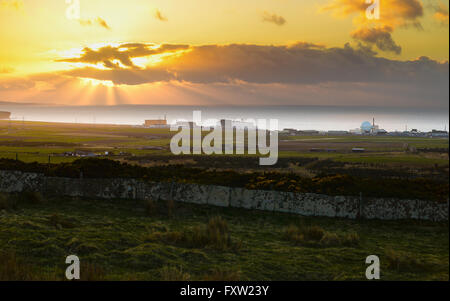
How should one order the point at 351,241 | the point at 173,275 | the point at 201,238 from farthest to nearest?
the point at 351,241
the point at 201,238
the point at 173,275

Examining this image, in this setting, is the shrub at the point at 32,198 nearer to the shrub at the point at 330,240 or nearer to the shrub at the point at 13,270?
the shrub at the point at 13,270

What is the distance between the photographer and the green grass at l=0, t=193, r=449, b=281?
447 inches

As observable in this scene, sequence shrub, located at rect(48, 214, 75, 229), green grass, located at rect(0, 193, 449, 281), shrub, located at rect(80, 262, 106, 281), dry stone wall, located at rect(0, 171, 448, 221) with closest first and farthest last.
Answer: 1. shrub, located at rect(80, 262, 106, 281)
2. green grass, located at rect(0, 193, 449, 281)
3. shrub, located at rect(48, 214, 75, 229)
4. dry stone wall, located at rect(0, 171, 448, 221)

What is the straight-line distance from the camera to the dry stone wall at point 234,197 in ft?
62.8

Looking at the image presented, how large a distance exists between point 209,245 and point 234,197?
7.17 meters

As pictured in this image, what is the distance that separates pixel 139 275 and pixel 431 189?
52.4 feet

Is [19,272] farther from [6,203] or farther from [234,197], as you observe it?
[234,197]

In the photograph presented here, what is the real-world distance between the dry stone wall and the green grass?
64 centimetres

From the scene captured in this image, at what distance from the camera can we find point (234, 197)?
2109cm

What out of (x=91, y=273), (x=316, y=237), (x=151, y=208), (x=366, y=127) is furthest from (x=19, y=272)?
(x=366, y=127)

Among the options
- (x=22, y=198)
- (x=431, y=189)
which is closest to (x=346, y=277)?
(x=431, y=189)

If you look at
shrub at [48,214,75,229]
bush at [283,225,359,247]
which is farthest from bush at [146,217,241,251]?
shrub at [48,214,75,229]

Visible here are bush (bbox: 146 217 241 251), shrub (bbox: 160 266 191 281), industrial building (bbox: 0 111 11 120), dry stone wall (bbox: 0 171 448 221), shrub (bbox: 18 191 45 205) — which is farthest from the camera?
industrial building (bbox: 0 111 11 120)

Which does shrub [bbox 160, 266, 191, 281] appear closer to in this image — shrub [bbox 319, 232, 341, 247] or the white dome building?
shrub [bbox 319, 232, 341, 247]
